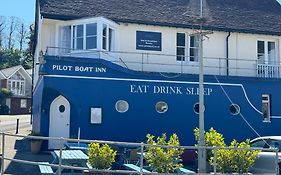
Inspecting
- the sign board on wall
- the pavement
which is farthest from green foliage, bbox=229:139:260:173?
the sign board on wall

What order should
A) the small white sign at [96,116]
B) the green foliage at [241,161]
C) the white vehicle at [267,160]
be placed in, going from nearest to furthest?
the green foliage at [241,161] → the white vehicle at [267,160] → the small white sign at [96,116]

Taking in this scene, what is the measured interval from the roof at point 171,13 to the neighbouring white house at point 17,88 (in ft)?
135

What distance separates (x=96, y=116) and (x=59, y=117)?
2322 mm

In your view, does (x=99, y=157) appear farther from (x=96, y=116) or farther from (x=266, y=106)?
(x=266, y=106)

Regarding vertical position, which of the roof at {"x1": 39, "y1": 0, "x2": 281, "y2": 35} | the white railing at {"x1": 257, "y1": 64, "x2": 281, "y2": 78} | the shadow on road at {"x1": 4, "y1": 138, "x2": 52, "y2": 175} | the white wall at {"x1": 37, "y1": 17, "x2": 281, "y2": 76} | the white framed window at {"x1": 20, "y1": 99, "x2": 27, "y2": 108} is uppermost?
the roof at {"x1": 39, "y1": 0, "x2": 281, "y2": 35}

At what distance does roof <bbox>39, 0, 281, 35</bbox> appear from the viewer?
20.7 metres

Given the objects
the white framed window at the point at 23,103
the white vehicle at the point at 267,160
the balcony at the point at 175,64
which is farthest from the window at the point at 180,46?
the white framed window at the point at 23,103

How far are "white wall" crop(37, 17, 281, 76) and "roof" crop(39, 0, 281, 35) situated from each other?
45 centimetres

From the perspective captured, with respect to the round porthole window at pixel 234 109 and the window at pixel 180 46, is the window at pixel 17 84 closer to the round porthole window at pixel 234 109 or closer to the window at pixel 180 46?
the window at pixel 180 46

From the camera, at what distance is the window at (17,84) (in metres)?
66.0

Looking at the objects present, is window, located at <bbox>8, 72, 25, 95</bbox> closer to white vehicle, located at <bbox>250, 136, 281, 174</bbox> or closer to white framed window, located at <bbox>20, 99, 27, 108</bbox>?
white framed window, located at <bbox>20, 99, 27, 108</bbox>

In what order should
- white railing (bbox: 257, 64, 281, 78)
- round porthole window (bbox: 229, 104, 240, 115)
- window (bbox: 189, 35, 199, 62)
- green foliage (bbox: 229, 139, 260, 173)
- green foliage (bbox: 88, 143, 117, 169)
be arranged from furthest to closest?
white railing (bbox: 257, 64, 281, 78) < window (bbox: 189, 35, 199, 62) < round porthole window (bbox: 229, 104, 240, 115) < green foliage (bbox: 229, 139, 260, 173) < green foliage (bbox: 88, 143, 117, 169)

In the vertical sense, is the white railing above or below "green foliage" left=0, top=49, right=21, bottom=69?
below

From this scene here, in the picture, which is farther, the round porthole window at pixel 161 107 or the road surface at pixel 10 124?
the road surface at pixel 10 124
